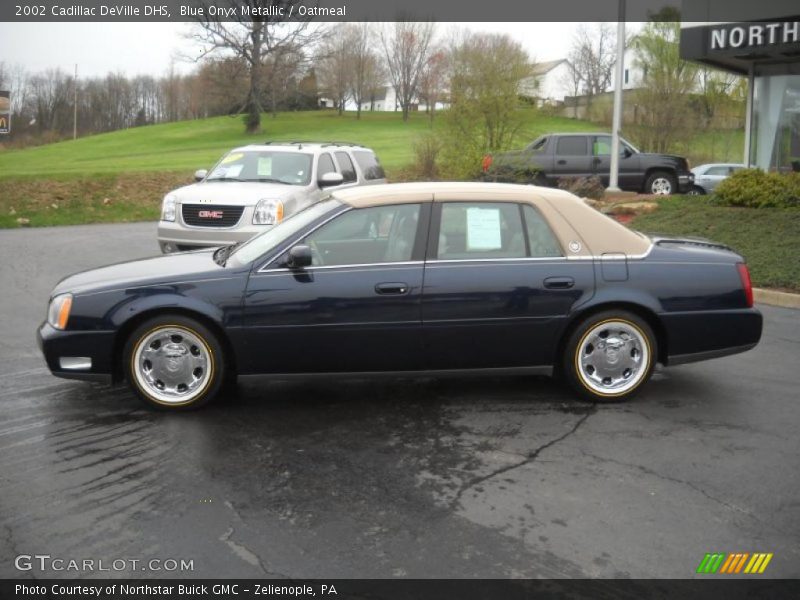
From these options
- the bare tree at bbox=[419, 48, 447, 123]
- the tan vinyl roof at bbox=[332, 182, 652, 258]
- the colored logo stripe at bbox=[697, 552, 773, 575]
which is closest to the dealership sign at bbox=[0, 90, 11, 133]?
the tan vinyl roof at bbox=[332, 182, 652, 258]

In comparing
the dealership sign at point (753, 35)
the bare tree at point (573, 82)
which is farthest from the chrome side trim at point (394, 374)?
the bare tree at point (573, 82)

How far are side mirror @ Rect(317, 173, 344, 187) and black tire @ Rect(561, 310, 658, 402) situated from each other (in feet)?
23.8

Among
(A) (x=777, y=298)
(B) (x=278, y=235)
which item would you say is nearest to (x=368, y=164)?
(A) (x=777, y=298)

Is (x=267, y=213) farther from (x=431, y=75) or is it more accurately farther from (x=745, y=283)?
(x=431, y=75)

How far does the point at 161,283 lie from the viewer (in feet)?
19.9

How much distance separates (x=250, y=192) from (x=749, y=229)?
25.0 ft

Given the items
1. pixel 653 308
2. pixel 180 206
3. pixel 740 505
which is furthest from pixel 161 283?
pixel 180 206

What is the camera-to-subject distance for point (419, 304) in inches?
239

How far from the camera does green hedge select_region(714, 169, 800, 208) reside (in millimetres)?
14914

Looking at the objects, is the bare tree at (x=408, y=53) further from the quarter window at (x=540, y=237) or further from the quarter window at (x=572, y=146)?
the quarter window at (x=540, y=237)

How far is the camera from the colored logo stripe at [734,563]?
386 cm

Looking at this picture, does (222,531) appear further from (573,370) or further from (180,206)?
(180,206)

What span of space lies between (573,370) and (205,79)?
64.3 m

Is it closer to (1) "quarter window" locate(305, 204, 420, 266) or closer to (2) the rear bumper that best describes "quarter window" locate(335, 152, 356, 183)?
(1) "quarter window" locate(305, 204, 420, 266)
